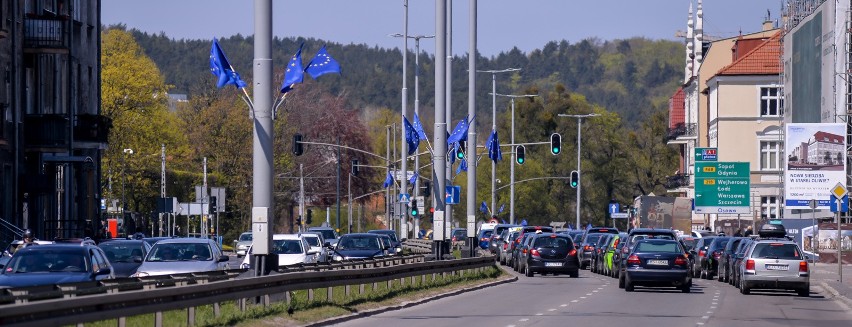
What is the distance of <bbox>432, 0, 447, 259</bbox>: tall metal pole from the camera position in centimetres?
3884

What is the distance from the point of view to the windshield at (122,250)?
3328cm

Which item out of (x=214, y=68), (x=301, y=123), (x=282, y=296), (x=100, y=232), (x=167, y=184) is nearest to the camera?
(x=282, y=296)

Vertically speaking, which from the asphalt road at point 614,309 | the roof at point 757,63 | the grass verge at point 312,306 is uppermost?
the roof at point 757,63

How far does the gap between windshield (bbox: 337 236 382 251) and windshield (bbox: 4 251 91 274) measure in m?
21.0

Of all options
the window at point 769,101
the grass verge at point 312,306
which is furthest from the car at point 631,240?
the window at point 769,101

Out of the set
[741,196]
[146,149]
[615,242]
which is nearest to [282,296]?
[615,242]

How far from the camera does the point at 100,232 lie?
53781 mm

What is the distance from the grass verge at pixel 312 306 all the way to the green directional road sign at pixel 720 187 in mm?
36688

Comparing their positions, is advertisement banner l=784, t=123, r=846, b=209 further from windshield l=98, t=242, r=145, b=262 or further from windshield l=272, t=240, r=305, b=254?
windshield l=98, t=242, r=145, b=262

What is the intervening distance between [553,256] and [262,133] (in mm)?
23252

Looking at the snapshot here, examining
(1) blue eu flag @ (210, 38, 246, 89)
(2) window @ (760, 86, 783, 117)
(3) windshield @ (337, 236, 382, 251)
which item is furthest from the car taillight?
(2) window @ (760, 86, 783, 117)

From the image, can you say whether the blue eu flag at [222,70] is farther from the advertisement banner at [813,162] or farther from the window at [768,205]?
the window at [768,205]

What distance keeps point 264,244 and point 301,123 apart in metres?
79.3

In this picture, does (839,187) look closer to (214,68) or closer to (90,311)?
(214,68)
